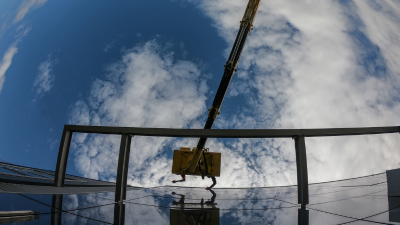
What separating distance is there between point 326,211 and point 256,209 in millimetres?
1159

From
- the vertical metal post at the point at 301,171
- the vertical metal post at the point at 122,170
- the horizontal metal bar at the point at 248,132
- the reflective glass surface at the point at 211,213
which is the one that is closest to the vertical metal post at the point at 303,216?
the reflective glass surface at the point at 211,213

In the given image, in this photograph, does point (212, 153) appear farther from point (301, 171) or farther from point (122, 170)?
point (301, 171)

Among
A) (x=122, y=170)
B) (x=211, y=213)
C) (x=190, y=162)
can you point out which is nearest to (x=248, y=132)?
(x=211, y=213)

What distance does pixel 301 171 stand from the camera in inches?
184

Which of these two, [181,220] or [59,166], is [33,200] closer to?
[59,166]

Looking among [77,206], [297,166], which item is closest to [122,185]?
Answer: [77,206]

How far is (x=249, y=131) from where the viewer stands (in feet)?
16.0

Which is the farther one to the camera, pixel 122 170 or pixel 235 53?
pixel 235 53

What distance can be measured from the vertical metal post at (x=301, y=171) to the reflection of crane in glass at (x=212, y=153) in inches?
234

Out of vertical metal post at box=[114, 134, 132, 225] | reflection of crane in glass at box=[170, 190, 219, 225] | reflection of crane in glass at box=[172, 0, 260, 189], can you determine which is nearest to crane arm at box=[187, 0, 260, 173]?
reflection of crane in glass at box=[172, 0, 260, 189]

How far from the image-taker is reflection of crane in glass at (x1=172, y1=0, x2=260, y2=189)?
409 inches

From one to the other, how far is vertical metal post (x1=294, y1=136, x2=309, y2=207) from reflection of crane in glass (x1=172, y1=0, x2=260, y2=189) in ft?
19.5

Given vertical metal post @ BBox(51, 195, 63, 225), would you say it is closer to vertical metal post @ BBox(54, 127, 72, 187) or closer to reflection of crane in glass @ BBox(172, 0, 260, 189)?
vertical metal post @ BBox(54, 127, 72, 187)

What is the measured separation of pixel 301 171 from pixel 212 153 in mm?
7960
